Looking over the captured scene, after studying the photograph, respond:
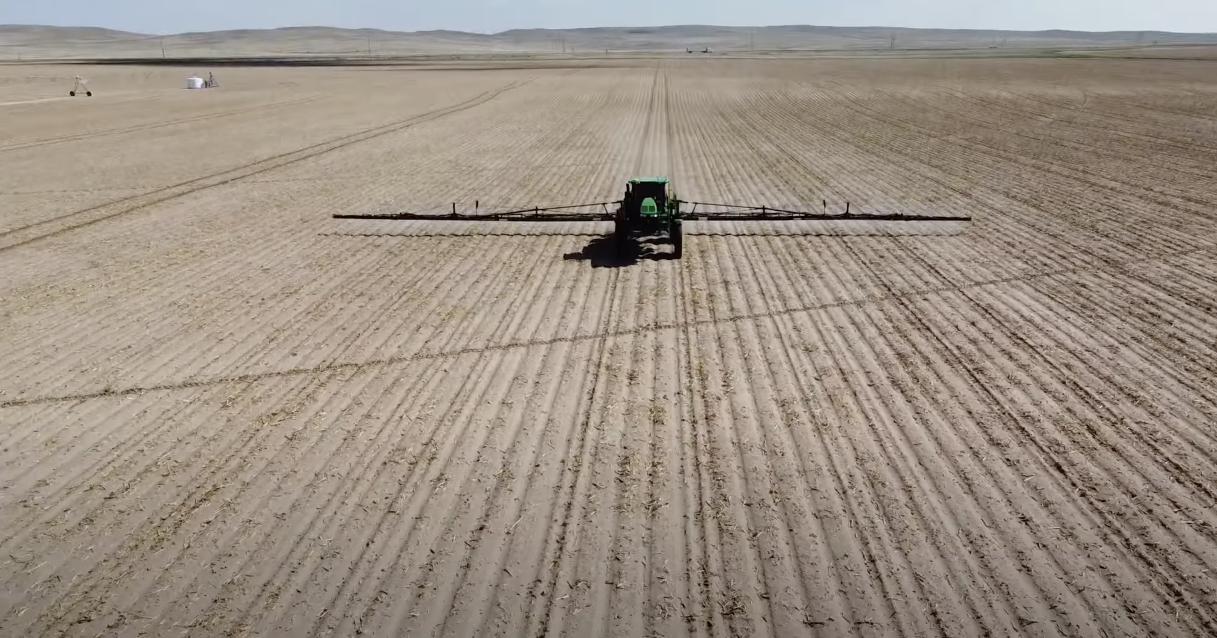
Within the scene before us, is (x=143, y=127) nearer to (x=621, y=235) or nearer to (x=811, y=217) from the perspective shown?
(x=621, y=235)

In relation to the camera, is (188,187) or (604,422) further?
(188,187)

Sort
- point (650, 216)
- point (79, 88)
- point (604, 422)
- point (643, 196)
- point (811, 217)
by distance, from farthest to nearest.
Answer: point (79, 88) → point (811, 217) → point (643, 196) → point (650, 216) → point (604, 422)

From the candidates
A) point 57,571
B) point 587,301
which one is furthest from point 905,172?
point 57,571

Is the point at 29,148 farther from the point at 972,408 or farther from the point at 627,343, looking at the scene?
the point at 972,408

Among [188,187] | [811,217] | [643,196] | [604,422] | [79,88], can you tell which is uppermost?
[79,88]

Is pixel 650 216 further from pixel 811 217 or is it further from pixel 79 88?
pixel 79 88

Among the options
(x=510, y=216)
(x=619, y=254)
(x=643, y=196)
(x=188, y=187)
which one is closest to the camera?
(x=643, y=196)

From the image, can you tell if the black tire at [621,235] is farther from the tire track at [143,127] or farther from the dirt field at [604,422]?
the tire track at [143,127]

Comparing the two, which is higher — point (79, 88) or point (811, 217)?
point (79, 88)

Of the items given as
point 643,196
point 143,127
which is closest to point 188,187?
point 643,196
